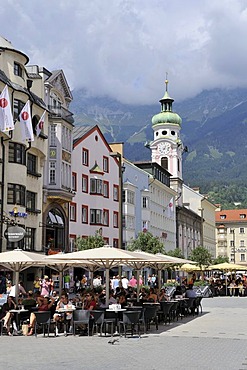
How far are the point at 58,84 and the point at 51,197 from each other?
33.3 ft

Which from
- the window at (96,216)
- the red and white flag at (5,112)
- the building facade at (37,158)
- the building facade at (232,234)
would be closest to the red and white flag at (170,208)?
the window at (96,216)

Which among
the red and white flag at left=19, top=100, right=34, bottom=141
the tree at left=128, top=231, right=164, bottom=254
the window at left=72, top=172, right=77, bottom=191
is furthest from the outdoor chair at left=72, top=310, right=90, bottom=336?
the tree at left=128, top=231, right=164, bottom=254

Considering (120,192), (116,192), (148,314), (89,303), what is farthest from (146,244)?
(148,314)

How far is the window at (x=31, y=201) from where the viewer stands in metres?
46.0

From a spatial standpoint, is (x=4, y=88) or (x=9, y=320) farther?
(x=4, y=88)

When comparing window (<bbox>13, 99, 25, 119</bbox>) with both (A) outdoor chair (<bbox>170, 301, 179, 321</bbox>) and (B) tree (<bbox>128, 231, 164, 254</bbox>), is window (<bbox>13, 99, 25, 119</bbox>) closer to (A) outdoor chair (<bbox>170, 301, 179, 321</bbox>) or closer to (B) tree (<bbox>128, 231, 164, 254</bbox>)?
(A) outdoor chair (<bbox>170, 301, 179, 321</bbox>)

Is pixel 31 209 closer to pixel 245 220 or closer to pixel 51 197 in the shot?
pixel 51 197

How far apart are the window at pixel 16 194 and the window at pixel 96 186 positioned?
60.3ft

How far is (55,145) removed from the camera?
5156cm

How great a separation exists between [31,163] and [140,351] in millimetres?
31366

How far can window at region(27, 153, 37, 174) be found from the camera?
46000 mm

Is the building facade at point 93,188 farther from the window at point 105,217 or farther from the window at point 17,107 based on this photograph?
the window at point 17,107

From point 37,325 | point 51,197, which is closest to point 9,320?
point 37,325

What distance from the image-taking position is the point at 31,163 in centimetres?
4656
